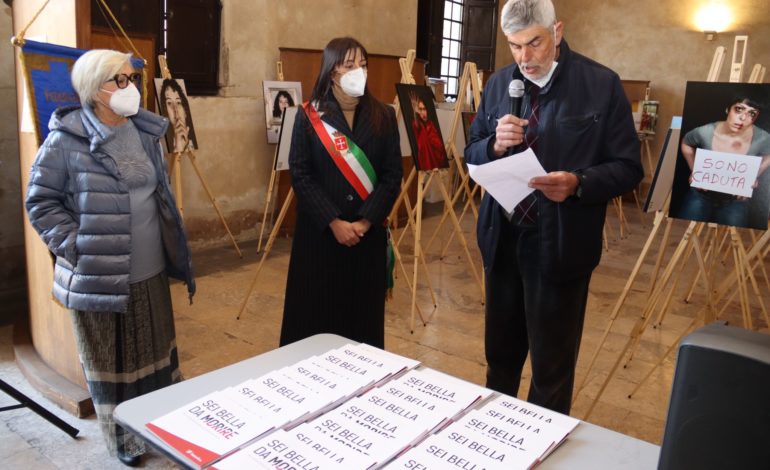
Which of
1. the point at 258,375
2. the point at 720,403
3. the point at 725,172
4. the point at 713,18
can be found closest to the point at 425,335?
the point at 725,172

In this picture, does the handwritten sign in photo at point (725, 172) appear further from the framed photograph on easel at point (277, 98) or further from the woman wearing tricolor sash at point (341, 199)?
the framed photograph on easel at point (277, 98)

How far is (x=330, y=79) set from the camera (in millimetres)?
2543

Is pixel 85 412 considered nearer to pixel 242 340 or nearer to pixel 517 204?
pixel 242 340

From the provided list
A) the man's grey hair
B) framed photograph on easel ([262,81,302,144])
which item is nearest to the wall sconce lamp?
framed photograph on easel ([262,81,302,144])

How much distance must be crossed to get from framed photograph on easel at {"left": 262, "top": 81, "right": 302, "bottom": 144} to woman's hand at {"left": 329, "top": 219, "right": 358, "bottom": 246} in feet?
11.8

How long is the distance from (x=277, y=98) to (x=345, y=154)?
3.62 metres

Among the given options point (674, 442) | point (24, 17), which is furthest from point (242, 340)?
point (674, 442)

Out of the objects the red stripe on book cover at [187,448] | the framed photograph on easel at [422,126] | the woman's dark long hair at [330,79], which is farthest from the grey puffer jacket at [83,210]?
the framed photograph on easel at [422,126]

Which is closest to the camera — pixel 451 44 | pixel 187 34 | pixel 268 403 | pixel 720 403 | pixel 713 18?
pixel 720 403

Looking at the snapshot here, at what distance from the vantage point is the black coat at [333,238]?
2.59 meters

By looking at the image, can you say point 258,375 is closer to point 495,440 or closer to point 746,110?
point 495,440

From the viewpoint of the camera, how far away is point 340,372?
130 cm

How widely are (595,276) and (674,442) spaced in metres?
5.13

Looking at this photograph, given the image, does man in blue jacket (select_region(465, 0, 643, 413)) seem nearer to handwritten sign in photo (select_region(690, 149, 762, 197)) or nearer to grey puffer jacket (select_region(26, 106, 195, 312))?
handwritten sign in photo (select_region(690, 149, 762, 197))
